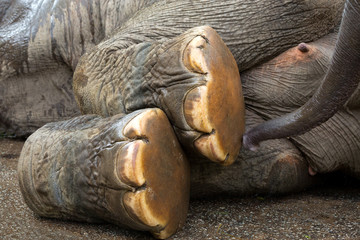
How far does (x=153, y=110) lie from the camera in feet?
4.89

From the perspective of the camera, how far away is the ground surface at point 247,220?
1552 mm

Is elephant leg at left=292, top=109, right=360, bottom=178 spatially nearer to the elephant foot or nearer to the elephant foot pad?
the elephant foot

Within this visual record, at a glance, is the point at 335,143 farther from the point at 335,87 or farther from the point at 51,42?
the point at 51,42

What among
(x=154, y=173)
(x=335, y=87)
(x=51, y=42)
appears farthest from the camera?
(x=51, y=42)

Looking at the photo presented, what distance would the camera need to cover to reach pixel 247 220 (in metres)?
1.65

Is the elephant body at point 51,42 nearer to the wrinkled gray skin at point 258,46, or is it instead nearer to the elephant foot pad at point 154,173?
the wrinkled gray skin at point 258,46

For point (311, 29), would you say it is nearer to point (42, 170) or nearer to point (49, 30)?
point (42, 170)

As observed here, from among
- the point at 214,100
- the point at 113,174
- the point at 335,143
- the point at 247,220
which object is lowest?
the point at 247,220

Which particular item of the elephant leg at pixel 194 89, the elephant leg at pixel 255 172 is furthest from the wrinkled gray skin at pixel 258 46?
the elephant leg at pixel 194 89

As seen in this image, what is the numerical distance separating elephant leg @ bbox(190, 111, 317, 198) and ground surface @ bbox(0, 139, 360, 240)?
0.05 metres

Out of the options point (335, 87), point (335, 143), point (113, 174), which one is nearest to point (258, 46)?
point (335, 143)

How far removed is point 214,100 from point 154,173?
0.25m

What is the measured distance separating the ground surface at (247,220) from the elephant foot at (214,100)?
0.69 feet

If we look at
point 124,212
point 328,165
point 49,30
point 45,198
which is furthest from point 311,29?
point 49,30
